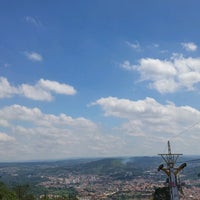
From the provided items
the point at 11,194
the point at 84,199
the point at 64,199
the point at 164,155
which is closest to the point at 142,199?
the point at 84,199

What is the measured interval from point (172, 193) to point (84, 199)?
129 meters

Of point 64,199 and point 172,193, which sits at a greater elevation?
point 172,193

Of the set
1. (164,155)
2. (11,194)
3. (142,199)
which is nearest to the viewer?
(164,155)

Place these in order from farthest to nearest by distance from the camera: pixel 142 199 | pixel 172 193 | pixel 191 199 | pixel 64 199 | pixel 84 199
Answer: pixel 84 199 → pixel 142 199 → pixel 191 199 → pixel 64 199 → pixel 172 193

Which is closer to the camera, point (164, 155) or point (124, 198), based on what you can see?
point (164, 155)

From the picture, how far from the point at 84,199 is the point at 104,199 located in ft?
29.0

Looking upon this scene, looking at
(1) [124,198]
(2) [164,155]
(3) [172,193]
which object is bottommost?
(1) [124,198]

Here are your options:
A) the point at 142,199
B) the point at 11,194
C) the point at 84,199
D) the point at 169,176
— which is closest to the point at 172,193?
the point at 169,176

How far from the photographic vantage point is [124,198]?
493 feet

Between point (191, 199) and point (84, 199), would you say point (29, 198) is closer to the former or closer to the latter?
point (191, 199)

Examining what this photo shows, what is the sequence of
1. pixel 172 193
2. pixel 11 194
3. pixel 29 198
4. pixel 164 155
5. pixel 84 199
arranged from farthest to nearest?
pixel 84 199 → pixel 29 198 → pixel 11 194 → pixel 164 155 → pixel 172 193

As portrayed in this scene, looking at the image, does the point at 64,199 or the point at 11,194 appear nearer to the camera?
the point at 11,194

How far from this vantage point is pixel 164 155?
24.1 metres

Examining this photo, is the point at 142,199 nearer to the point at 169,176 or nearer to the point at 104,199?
the point at 104,199
